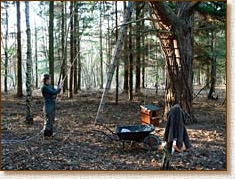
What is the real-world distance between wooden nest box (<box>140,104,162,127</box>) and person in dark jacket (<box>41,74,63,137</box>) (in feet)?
3.53

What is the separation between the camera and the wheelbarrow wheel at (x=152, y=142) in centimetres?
362

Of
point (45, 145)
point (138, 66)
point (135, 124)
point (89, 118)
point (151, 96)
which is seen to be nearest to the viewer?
point (45, 145)

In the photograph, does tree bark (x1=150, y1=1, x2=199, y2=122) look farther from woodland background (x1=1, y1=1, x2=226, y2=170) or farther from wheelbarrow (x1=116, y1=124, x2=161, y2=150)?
wheelbarrow (x1=116, y1=124, x2=161, y2=150)

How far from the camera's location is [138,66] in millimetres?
5984

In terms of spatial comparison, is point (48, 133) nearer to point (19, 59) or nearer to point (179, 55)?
point (19, 59)

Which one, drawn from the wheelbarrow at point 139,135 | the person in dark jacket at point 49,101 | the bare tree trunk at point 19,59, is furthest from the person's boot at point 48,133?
the bare tree trunk at point 19,59

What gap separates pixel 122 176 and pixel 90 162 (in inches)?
13.8

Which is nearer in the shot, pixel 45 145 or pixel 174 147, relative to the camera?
pixel 174 147

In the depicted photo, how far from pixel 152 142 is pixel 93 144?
66 centimetres

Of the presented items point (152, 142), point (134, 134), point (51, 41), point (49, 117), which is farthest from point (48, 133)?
point (51, 41)

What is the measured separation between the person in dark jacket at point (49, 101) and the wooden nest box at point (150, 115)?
108 cm

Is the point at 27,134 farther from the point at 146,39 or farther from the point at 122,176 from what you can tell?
the point at 146,39

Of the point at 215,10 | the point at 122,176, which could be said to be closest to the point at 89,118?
the point at 122,176

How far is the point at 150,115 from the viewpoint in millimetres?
4152
